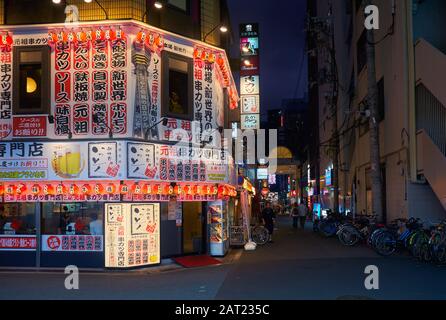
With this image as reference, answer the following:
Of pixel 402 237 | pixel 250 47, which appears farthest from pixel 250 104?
pixel 402 237

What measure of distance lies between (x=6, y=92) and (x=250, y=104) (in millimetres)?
10762

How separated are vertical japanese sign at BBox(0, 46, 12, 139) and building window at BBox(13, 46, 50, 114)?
0.73 ft

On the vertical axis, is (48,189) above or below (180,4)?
below

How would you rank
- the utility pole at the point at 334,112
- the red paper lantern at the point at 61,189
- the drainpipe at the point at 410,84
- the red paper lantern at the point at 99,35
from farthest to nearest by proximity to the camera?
1. the utility pole at the point at 334,112
2. the drainpipe at the point at 410,84
3. the red paper lantern at the point at 61,189
4. the red paper lantern at the point at 99,35

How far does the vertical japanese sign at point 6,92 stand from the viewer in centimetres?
1518

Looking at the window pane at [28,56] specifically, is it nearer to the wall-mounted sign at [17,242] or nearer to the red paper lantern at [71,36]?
the red paper lantern at [71,36]

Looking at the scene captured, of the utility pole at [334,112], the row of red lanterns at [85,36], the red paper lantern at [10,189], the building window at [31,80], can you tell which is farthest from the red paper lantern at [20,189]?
the utility pole at [334,112]

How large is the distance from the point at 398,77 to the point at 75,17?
497 inches

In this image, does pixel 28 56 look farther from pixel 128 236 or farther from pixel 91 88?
pixel 128 236

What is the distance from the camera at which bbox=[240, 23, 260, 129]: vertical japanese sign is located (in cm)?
2278

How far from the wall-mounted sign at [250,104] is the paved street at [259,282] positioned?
789 cm

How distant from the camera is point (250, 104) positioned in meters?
Answer: 23.0
